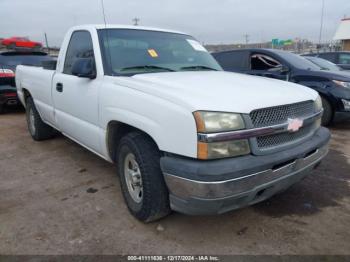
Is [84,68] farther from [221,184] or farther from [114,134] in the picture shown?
[221,184]

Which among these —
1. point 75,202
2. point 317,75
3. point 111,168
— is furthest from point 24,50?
point 317,75

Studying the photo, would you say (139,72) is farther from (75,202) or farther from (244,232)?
(244,232)

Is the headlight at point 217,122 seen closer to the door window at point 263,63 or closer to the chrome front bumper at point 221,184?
the chrome front bumper at point 221,184

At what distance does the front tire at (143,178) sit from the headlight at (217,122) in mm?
545

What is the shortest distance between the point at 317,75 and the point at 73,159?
485 centimetres

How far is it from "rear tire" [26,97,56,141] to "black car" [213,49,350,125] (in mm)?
4298

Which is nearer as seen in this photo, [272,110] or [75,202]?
[272,110]

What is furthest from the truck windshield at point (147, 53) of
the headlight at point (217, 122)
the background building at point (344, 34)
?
the background building at point (344, 34)

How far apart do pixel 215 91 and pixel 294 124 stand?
69cm

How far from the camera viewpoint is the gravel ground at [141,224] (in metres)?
2.54

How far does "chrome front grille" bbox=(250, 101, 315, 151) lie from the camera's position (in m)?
2.32

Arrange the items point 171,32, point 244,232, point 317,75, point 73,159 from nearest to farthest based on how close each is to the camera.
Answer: point 244,232 → point 171,32 → point 73,159 → point 317,75

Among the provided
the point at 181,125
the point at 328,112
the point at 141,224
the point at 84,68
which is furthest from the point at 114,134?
the point at 328,112

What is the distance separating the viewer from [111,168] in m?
4.26
